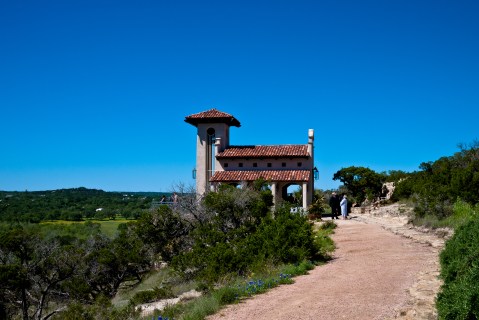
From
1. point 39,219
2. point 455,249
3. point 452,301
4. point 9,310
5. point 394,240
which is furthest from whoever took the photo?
point 39,219

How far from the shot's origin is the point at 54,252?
25.7m

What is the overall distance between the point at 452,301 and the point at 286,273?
514 centimetres

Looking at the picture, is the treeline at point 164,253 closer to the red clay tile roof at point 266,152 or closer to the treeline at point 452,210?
the treeline at point 452,210

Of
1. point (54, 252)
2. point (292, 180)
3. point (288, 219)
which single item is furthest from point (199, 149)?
point (288, 219)

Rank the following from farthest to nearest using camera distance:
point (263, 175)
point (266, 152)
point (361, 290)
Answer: point (266, 152)
point (263, 175)
point (361, 290)

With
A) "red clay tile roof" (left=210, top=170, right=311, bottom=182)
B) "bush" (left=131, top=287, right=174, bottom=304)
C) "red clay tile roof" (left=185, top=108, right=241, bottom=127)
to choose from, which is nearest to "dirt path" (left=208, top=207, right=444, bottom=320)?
"bush" (left=131, top=287, right=174, bottom=304)

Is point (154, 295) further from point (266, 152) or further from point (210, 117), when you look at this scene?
point (210, 117)

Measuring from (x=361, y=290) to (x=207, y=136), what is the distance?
26856 millimetres

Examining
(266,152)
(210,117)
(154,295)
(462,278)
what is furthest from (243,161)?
(462,278)

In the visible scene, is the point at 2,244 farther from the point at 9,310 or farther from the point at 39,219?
the point at 39,219

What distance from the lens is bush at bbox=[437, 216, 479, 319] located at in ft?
15.8

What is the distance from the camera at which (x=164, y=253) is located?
20125 millimetres

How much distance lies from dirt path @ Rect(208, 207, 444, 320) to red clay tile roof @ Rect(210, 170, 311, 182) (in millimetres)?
17680

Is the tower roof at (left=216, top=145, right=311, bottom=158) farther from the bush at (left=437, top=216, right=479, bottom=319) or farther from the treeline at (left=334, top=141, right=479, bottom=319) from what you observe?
the bush at (left=437, top=216, right=479, bottom=319)
